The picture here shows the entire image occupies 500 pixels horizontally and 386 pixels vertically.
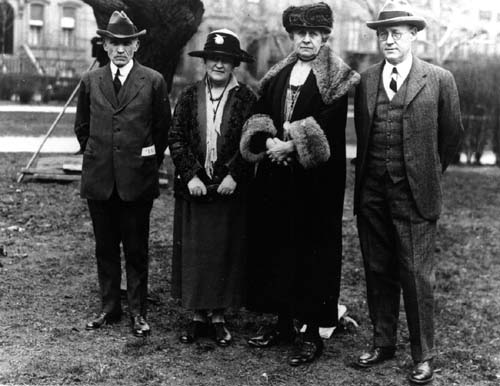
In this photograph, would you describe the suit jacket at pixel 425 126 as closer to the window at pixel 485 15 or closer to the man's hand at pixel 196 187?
the man's hand at pixel 196 187

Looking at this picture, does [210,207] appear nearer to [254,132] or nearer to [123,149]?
[254,132]

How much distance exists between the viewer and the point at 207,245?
195 inches

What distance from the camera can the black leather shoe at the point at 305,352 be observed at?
15.6ft

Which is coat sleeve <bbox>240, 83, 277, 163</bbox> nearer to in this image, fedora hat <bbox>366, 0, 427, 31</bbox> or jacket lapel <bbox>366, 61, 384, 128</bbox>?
jacket lapel <bbox>366, 61, 384, 128</bbox>

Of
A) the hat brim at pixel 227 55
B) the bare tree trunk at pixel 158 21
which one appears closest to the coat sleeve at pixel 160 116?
the hat brim at pixel 227 55

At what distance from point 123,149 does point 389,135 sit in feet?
5.76

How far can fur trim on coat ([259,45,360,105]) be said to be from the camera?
A: 15.1ft

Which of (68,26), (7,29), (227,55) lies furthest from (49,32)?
(227,55)

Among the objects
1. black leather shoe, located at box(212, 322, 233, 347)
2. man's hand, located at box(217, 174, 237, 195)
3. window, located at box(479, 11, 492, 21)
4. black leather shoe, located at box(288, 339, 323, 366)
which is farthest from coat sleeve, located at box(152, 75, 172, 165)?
window, located at box(479, 11, 492, 21)

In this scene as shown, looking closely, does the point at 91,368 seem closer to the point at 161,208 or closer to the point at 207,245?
the point at 207,245

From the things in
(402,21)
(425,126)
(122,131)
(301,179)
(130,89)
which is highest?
(402,21)

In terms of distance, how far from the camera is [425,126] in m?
4.40

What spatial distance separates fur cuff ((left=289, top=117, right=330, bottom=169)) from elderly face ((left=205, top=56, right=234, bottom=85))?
64cm

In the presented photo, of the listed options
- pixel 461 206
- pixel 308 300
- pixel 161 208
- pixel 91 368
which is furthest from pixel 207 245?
pixel 461 206
